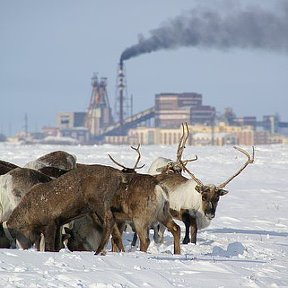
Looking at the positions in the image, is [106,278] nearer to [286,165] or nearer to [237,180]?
[237,180]

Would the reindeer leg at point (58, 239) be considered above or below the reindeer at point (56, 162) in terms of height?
below

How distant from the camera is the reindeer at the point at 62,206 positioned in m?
12.7

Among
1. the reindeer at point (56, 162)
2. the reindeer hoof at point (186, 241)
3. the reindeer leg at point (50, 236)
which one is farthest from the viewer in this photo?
the reindeer at point (56, 162)

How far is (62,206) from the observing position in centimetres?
1273

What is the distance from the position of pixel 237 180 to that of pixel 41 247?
19229mm

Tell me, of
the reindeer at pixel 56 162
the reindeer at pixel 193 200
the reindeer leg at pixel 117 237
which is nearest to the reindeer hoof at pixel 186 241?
the reindeer at pixel 193 200

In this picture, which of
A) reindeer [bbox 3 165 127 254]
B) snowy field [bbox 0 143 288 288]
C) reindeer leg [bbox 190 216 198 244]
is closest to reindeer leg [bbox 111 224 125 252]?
snowy field [bbox 0 143 288 288]

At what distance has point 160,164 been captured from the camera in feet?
64.0

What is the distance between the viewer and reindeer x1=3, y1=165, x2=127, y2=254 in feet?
41.6

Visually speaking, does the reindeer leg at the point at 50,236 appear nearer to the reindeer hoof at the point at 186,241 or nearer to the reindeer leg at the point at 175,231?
the reindeer leg at the point at 175,231

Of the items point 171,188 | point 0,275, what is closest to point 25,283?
point 0,275

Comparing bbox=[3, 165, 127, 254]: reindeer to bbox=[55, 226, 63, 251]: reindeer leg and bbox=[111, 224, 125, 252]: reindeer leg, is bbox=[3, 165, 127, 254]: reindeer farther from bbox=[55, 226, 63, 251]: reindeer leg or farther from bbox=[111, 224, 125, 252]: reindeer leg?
bbox=[111, 224, 125, 252]: reindeer leg

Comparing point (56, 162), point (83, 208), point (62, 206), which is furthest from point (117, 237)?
point (56, 162)

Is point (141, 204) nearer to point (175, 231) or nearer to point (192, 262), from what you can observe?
point (175, 231)
